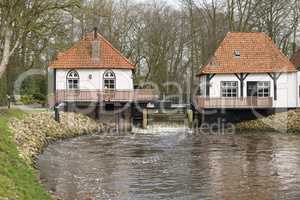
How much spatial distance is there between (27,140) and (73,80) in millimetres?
17674

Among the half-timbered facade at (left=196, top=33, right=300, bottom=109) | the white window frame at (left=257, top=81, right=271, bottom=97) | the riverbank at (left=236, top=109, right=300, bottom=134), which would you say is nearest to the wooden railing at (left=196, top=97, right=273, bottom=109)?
the half-timbered facade at (left=196, top=33, right=300, bottom=109)

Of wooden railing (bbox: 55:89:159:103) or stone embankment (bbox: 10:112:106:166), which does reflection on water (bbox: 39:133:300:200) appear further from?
wooden railing (bbox: 55:89:159:103)

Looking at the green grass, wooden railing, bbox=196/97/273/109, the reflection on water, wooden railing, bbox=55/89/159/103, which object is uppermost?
wooden railing, bbox=55/89/159/103

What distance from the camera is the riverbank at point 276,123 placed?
35094mm

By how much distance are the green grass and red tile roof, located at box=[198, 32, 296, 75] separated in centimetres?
2202

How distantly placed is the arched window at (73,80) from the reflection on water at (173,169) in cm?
1014

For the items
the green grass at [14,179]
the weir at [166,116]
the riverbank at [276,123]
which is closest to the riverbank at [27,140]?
the green grass at [14,179]

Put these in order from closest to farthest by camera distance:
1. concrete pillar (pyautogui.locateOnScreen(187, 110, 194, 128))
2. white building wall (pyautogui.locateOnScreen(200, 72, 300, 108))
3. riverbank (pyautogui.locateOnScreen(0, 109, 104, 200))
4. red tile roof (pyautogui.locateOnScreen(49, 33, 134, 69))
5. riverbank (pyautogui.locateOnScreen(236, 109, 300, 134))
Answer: riverbank (pyautogui.locateOnScreen(0, 109, 104, 200)) < riverbank (pyautogui.locateOnScreen(236, 109, 300, 134)) < white building wall (pyautogui.locateOnScreen(200, 72, 300, 108)) < concrete pillar (pyautogui.locateOnScreen(187, 110, 194, 128)) < red tile roof (pyautogui.locateOnScreen(49, 33, 134, 69))

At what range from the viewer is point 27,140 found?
2145cm

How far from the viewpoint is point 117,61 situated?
128 ft

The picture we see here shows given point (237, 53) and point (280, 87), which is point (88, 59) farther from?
point (280, 87)

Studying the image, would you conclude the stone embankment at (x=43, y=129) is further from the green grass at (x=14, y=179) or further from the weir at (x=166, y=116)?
the weir at (x=166, y=116)

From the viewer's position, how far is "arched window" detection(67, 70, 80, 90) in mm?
38812

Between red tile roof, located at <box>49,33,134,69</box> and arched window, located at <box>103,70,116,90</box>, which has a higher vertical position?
red tile roof, located at <box>49,33,134,69</box>
